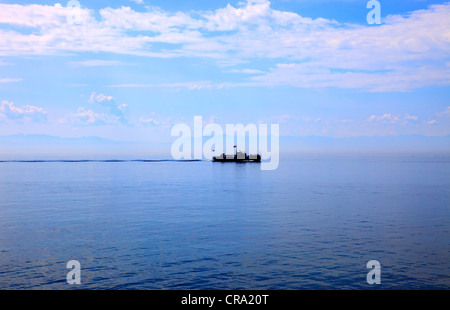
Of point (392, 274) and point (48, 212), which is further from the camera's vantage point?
point (48, 212)

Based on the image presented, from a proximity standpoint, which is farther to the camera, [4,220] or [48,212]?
[48,212]

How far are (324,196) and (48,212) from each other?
156 feet

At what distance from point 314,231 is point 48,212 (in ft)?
120

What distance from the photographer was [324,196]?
7819 centimetres

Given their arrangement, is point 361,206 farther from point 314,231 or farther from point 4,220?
point 4,220

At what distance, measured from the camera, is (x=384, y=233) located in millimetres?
42250

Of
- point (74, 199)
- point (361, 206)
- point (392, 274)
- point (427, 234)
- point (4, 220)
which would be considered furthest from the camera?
point (74, 199)

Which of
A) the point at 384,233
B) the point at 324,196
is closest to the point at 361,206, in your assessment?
the point at 324,196

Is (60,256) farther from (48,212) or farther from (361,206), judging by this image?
(361,206)
